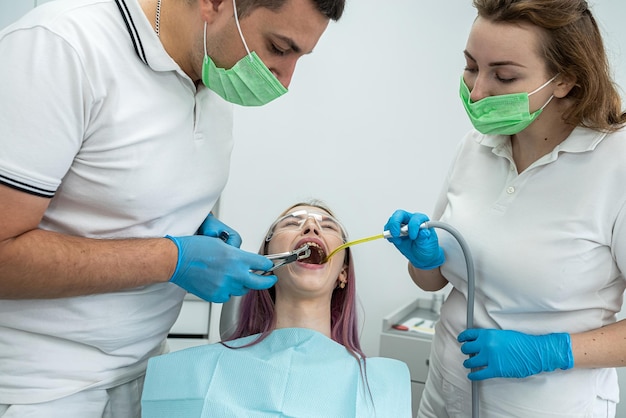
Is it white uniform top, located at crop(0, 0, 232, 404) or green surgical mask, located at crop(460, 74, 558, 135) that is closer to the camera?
white uniform top, located at crop(0, 0, 232, 404)

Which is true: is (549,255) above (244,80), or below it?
below

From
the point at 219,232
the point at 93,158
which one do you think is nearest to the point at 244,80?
the point at 93,158

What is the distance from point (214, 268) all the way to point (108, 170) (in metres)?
0.34

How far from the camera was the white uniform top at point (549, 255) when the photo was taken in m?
1.27

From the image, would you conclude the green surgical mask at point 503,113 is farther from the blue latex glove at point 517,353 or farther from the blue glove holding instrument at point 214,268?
the blue glove holding instrument at point 214,268

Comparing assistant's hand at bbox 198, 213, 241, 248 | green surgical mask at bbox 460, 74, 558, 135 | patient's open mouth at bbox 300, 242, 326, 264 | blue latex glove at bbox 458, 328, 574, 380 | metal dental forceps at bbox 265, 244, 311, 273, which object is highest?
green surgical mask at bbox 460, 74, 558, 135

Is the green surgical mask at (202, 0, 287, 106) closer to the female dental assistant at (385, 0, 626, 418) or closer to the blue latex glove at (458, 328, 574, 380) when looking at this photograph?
the female dental assistant at (385, 0, 626, 418)

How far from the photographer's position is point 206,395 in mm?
1351

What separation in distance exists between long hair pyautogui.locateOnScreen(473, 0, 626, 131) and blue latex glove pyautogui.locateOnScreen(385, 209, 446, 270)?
43 centimetres

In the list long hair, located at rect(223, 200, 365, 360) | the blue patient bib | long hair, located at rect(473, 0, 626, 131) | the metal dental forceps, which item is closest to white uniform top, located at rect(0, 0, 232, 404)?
the blue patient bib

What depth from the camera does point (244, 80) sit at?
120 cm

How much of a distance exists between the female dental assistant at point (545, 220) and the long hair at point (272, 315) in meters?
0.38

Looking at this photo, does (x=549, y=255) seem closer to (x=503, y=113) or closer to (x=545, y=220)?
(x=545, y=220)

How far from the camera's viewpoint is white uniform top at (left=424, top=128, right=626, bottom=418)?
1271 mm
